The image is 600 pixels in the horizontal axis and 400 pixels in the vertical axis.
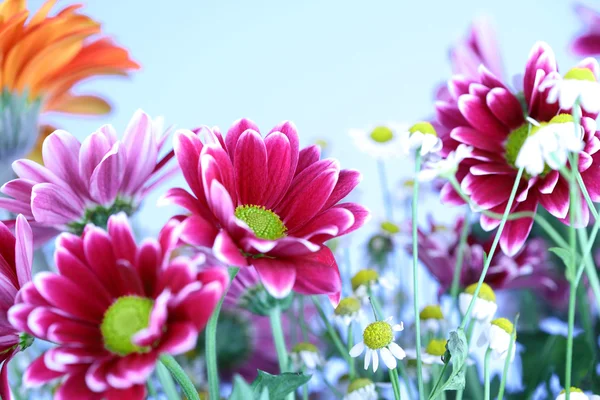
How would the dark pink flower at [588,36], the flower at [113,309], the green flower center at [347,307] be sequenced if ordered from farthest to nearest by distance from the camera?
the dark pink flower at [588,36] < the green flower center at [347,307] < the flower at [113,309]

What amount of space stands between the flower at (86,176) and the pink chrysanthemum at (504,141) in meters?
0.11

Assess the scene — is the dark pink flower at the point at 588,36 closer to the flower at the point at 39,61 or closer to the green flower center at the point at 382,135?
the green flower center at the point at 382,135

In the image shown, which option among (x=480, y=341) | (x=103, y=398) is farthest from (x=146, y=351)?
(x=480, y=341)

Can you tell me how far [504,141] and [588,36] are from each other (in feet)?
0.52

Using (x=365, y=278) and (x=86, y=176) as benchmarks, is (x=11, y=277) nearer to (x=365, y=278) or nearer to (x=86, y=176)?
(x=86, y=176)

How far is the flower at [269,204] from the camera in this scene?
0.62ft

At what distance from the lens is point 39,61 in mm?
312

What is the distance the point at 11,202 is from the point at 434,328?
0.17m

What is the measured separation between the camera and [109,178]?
0.24 metres

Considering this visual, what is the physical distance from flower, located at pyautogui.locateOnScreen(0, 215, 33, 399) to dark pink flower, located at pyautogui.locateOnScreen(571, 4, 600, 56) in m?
0.31

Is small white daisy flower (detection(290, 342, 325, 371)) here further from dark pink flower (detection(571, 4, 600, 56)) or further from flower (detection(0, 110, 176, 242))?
dark pink flower (detection(571, 4, 600, 56))

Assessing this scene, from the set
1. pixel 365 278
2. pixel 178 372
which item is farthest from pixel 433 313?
pixel 178 372

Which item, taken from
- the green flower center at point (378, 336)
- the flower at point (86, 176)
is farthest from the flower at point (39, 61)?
the green flower center at point (378, 336)

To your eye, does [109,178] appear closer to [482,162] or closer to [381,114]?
[482,162]
